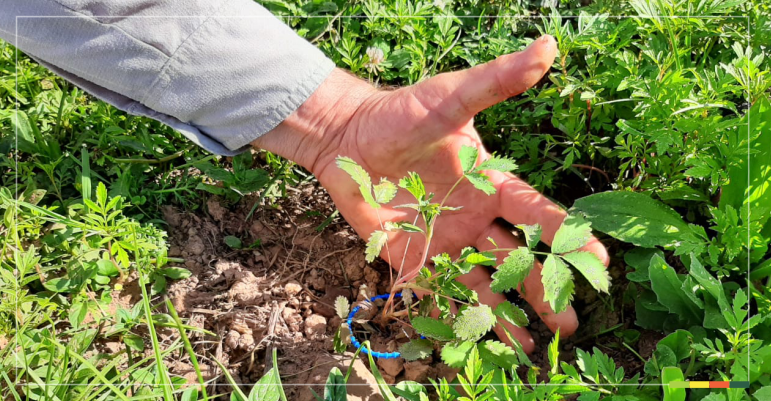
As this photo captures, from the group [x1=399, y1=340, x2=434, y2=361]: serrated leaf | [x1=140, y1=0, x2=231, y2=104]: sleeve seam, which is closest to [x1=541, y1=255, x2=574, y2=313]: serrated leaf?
[x1=399, y1=340, x2=434, y2=361]: serrated leaf

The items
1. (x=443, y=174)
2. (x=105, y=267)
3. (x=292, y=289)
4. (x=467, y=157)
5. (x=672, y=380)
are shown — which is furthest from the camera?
(x=443, y=174)

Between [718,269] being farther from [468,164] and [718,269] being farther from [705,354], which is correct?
[468,164]

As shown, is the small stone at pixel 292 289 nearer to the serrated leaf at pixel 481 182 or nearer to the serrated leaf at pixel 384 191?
the serrated leaf at pixel 384 191

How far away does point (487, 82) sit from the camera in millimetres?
1847

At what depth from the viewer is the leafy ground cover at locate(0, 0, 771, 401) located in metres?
1.60

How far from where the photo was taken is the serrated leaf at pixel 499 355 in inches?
64.3

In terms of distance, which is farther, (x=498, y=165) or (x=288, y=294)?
(x=288, y=294)

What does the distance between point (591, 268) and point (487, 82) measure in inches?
24.6

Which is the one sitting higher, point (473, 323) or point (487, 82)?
point (487, 82)

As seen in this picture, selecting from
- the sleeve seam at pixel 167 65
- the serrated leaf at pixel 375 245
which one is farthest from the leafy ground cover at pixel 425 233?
the sleeve seam at pixel 167 65

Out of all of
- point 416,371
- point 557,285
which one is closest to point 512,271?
point 557,285

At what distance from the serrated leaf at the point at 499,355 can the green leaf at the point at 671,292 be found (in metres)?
0.45

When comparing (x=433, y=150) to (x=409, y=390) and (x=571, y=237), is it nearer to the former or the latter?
(x=571, y=237)

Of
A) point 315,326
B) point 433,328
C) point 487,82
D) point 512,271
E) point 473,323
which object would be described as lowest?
point 315,326
